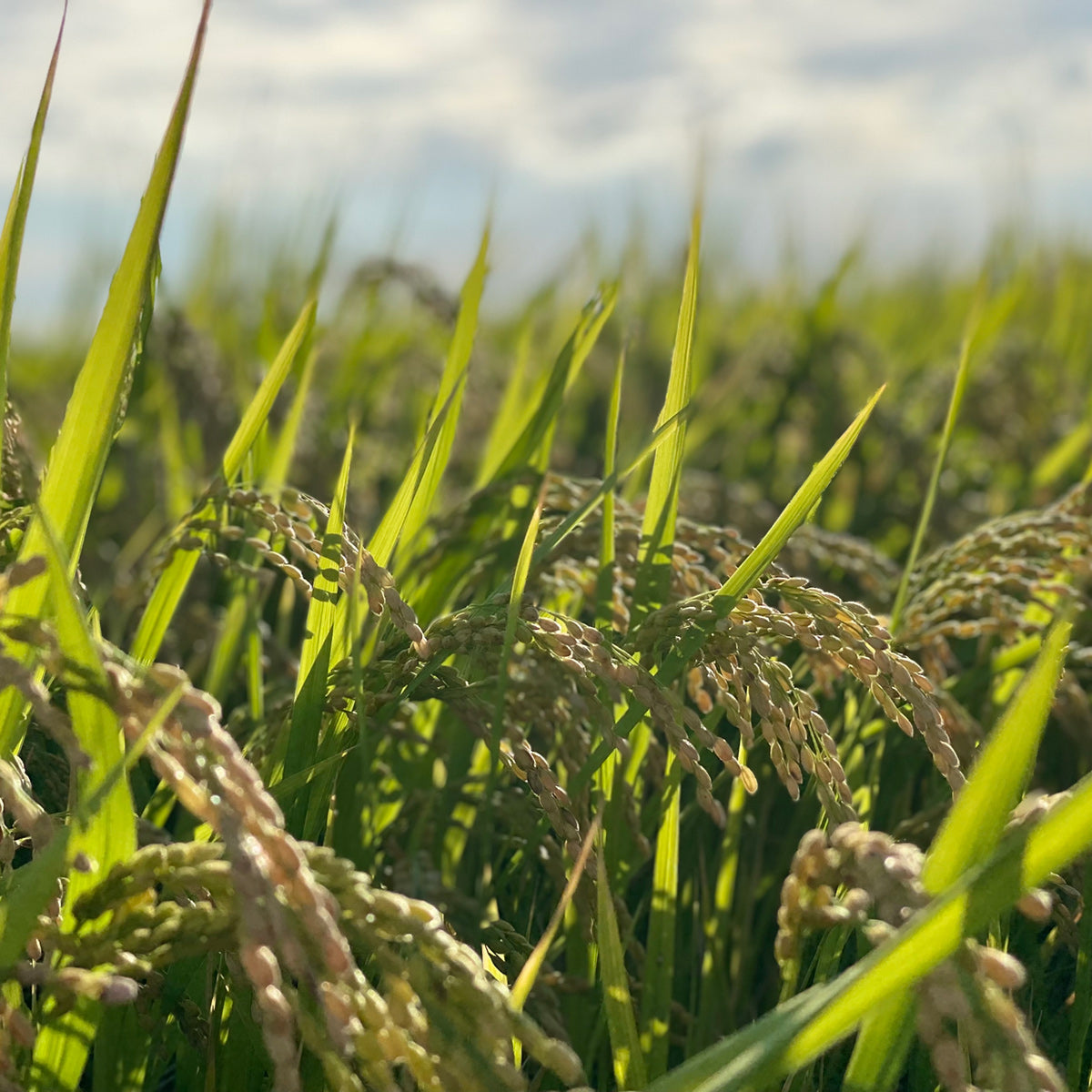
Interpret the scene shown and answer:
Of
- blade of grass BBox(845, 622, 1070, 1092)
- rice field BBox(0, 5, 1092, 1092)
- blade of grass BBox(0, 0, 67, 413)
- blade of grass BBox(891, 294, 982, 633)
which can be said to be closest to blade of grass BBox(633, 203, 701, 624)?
rice field BBox(0, 5, 1092, 1092)

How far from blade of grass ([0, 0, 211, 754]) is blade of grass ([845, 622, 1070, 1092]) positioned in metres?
0.69

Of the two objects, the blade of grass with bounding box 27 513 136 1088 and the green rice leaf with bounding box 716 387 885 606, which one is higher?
the green rice leaf with bounding box 716 387 885 606

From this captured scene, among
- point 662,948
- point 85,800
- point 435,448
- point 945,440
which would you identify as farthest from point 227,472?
point 945,440

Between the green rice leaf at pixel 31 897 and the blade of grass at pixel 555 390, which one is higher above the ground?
the blade of grass at pixel 555 390

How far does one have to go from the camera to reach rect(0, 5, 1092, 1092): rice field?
0.70m

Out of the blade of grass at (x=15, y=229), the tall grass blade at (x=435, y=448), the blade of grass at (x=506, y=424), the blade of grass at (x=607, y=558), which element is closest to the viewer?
the blade of grass at (x=15, y=229)

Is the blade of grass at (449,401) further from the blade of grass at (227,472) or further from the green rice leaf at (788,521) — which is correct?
the green rice leaf at (788,521)

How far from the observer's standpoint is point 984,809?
74cm

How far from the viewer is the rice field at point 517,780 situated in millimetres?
701

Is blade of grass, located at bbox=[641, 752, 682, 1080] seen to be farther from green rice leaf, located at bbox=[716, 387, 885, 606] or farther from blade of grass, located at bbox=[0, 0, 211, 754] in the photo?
blade of grass, located at bbox=[0, 0, 211, 754]

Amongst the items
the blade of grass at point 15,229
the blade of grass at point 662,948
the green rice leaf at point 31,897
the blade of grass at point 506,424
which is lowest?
the blade of grass at point 662,948

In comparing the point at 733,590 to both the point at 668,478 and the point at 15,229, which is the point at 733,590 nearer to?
the point at 668,478

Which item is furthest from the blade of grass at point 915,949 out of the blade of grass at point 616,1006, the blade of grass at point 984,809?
the blade of grass at point 616,1006

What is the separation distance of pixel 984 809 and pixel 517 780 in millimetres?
778
